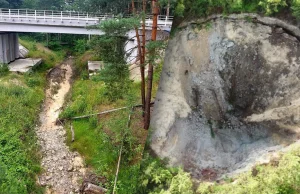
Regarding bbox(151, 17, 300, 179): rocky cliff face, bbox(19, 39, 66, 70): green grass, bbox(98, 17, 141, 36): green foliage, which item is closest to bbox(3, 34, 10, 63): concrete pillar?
bbox(19, 39, 66, 70): green grass

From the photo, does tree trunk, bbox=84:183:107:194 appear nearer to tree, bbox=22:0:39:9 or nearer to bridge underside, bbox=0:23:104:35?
bridge underside, bbox=0:23:104:35

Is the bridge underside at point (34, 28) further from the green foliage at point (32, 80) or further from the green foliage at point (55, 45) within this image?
the green foliage at point (55, 45)

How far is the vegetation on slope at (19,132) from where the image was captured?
39.4ft

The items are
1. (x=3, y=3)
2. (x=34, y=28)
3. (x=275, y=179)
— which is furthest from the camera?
(x=3, y=3)

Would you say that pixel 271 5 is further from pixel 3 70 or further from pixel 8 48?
pixel 8 48

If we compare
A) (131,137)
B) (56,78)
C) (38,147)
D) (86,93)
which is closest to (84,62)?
(56,78)

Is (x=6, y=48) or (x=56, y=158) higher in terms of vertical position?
(x=6, y=48)

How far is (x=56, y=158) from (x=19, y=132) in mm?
2565

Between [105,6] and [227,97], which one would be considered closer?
[227,97]

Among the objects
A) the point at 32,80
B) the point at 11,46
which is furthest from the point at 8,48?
the point at 32,80

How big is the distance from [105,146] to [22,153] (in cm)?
397

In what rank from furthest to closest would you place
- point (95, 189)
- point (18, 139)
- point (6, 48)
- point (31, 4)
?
point (31, 4)
point (6, 48)
point (18, 139)
point (95, 189)

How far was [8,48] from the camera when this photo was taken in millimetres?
29281

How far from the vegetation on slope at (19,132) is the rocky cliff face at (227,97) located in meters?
5.74
